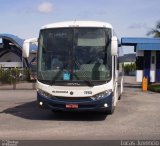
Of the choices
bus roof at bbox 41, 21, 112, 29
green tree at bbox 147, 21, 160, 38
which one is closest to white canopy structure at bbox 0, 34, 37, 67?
green tree at bbox 147, 21, 160, 38

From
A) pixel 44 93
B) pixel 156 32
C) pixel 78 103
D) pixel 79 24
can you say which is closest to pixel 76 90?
pixel 78 103

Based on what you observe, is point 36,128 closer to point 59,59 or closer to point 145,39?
point 59,59

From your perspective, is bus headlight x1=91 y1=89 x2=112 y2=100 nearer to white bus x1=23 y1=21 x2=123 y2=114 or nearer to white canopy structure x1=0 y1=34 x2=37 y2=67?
white bus x1=23 y1=21 x2=123 y2=114

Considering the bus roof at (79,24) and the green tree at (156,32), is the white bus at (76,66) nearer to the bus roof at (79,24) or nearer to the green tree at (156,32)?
the bus roof at (79,24)

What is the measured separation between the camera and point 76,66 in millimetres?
13305

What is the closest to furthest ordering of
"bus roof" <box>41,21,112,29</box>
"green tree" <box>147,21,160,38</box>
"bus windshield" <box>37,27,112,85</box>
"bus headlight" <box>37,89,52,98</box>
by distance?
"bus windshield" <box>37,27,112,85</box>
"bus headlight" <box>37,89,52,98</box>
"bus roof" <box>41,21,112,29</box>
"green tree" <box>147,21,160,38</box>

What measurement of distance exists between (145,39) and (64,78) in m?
20.7

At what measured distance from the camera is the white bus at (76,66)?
43.0ft

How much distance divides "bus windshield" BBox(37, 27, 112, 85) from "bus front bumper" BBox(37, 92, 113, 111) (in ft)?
1.72

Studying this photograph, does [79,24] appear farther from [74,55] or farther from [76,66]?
[76,66]

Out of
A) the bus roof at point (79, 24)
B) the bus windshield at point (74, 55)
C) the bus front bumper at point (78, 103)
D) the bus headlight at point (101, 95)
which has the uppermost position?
the bus roof at point (79, 24)

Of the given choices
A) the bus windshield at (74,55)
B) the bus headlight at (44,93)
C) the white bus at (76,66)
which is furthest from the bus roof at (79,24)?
the bus headlight at (44,93)

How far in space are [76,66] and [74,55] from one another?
1.24 ft

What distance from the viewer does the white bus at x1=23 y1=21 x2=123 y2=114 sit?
13.1 metres
